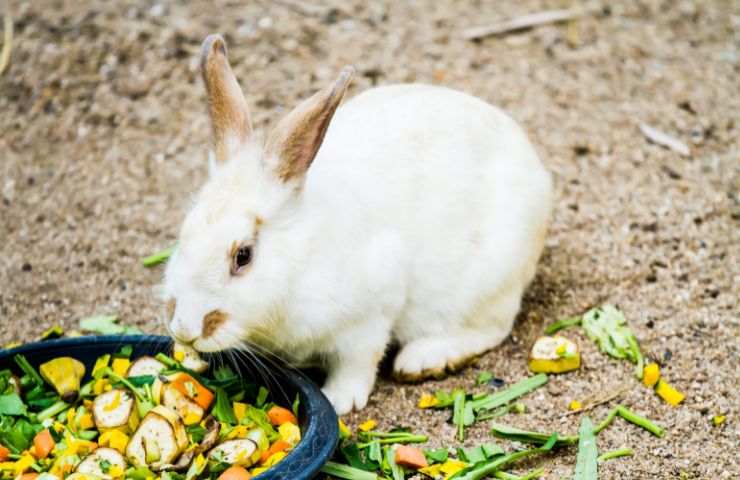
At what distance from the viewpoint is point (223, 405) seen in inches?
147

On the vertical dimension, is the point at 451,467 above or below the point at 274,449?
below

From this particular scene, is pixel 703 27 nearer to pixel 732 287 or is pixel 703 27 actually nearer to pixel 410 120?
pixel 732 287

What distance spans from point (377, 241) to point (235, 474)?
107 centimetres

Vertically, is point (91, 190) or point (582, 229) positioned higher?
point (91, 190)

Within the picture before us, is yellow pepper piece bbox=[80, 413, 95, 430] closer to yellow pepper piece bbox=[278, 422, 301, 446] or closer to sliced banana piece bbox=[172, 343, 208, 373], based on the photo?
sliced banana piece bbox=[172, 343, 208, 373]

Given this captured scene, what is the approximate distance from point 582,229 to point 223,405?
2236mm

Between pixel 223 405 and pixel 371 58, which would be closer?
pixel 223 405

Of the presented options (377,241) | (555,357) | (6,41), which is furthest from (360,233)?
(6,41)

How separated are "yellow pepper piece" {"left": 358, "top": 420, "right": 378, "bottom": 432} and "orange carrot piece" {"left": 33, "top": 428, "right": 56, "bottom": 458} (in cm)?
116

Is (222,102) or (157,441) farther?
(222,102)

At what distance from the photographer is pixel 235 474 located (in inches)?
129

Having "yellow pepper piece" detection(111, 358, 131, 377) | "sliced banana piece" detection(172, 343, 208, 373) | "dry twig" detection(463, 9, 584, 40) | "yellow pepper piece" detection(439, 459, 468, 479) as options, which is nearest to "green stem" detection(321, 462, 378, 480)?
"yellow pepper piece" detection(439, 459, 468, 479)

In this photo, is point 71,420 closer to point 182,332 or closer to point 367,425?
point 182,332

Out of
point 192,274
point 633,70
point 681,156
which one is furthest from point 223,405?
point 633,70
